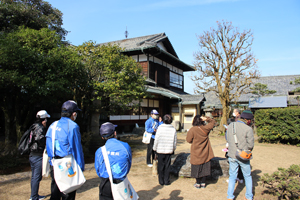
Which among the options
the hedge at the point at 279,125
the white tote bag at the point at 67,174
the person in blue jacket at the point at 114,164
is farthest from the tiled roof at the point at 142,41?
the person in blue jacket at the point at 114,164

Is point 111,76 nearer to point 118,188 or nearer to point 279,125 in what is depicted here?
point 118,188

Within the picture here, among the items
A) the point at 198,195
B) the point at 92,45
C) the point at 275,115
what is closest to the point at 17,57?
the point at 92,45

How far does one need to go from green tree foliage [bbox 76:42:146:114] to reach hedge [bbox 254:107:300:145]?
7359 mm

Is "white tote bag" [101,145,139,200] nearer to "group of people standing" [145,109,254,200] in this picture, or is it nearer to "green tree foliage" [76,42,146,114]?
"group of people standing" [145,109,254,200]

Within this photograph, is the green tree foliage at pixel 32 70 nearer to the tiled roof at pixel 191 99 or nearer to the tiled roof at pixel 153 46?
the tiled roof at pixel 153 46

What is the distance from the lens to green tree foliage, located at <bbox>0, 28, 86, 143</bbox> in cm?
527

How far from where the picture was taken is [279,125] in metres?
10.5

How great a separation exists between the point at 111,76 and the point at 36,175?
15.5ft

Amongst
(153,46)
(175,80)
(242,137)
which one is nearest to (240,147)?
(242,137)

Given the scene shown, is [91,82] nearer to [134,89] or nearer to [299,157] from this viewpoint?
[134,89]

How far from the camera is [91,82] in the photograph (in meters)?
7.62

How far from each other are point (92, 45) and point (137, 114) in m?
7.85

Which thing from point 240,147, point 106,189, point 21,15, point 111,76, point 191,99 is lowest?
point 106,189

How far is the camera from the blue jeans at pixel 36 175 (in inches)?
139
